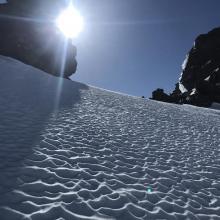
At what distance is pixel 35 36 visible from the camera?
59.7m

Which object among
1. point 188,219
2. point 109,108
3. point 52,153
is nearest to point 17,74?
point 109,108

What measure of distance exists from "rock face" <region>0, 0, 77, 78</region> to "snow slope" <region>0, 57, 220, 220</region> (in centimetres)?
3998

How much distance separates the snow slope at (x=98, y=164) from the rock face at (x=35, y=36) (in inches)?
1574

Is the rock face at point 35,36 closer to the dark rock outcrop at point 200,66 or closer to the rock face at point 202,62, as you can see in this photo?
the dark rock outcrop at point 200,66

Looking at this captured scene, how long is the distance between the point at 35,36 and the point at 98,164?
179 ft

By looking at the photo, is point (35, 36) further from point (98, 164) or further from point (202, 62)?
point (98, 164)

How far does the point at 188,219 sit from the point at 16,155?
17.2 ft

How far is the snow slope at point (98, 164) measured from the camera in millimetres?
7177

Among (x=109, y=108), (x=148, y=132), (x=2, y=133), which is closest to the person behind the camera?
(x=2, y=133)

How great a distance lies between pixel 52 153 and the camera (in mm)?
9859

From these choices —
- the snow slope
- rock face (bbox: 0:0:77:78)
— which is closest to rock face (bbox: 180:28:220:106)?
rock face (bbox: 0:0:77:78)

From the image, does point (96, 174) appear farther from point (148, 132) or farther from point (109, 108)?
point (109, 108)

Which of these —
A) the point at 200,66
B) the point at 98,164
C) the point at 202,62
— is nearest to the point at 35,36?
the point at 200,66

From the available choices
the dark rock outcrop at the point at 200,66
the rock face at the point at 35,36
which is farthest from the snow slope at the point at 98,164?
the dark rock outcrop at the point at 200,66
